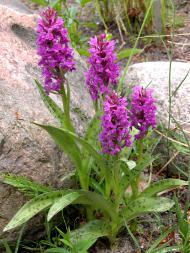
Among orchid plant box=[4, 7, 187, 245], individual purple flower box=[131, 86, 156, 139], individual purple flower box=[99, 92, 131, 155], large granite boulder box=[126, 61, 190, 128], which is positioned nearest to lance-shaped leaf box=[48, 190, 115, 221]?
orchid plant box=[4, 7, 187, 245]

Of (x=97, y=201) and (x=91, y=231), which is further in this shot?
(x=91, y=231)

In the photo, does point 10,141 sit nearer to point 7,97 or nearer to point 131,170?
point 7,97

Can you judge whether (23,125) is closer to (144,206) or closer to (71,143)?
(71,143)

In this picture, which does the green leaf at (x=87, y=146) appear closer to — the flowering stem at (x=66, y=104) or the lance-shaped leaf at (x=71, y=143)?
Answer: the lance-shaped leaf at (x=71, y=143)

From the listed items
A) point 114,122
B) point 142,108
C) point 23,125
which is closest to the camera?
point 114,122

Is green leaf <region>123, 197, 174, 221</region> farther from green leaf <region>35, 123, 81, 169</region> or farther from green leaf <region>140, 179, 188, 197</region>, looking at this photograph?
green leaf <region>35, 123, 81, 169</region>

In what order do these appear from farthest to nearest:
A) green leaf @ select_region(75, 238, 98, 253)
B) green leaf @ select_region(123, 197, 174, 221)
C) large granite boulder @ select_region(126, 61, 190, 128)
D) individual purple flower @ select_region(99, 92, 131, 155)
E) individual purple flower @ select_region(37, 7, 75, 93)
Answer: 1. large granite boulder @ select_region(126, 61, 190, 128)
2. green leaf @ select_region(123, 197, 174, 221)
3. green leaf @ select_region(75, 238, 98, 253)
4. individual purple flower @ select_region(37, 7, 75, 93)
5. individual purple flower @ select_region(99, 92, 131, 155)

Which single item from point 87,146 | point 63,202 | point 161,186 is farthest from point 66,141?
point 161,186

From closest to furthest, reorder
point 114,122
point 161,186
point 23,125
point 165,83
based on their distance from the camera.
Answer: point 114,122 → point 161,186 → point 23,125 → point 165,83
